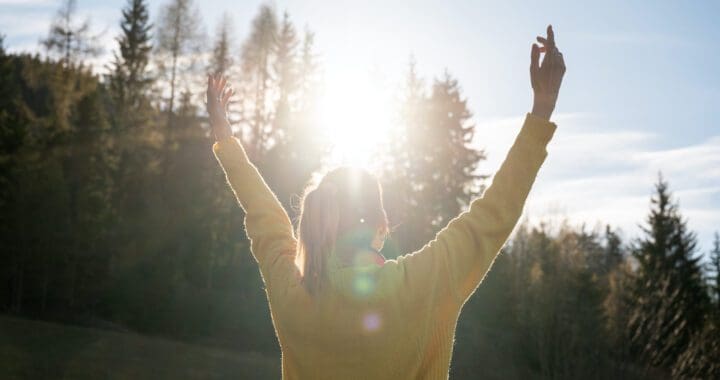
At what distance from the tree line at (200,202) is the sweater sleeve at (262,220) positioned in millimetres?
18324

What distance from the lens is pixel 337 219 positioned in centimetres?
155

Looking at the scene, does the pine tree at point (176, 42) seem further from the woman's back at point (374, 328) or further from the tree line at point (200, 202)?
the woman's back at point (374, 328)

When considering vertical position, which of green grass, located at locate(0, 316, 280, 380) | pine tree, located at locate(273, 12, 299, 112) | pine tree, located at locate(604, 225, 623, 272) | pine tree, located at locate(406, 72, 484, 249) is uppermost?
pine tree, located at locate(273, 12, 299, 112)

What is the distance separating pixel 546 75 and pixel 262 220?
35.9 inches

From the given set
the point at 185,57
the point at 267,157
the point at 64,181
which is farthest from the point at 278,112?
the point at 64,181

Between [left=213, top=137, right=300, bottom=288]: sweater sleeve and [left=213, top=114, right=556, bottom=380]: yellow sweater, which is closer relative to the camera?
[left=213, top=114, right=556, bottom=380]: yellow sweater

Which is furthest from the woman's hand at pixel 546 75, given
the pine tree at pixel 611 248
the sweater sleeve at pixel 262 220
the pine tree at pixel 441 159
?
the pine tree at pixel 611 248

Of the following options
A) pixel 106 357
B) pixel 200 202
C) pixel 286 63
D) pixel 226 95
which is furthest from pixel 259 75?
pixel 226 95

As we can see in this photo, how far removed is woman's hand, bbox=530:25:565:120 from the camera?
1.59 metres

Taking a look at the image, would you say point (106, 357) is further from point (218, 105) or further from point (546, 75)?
point (546, 75)

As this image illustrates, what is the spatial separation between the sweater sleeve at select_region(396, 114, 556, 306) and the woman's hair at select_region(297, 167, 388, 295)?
139 mm

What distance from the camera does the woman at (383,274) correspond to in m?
1.48

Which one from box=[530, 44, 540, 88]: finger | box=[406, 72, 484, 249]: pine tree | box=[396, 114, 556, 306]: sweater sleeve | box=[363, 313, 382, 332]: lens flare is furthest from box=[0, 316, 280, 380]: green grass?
box=[530, 44, 540, 88]: finger

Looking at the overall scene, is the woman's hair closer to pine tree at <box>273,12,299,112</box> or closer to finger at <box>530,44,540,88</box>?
finger at <box>530,44,540,88</box>
